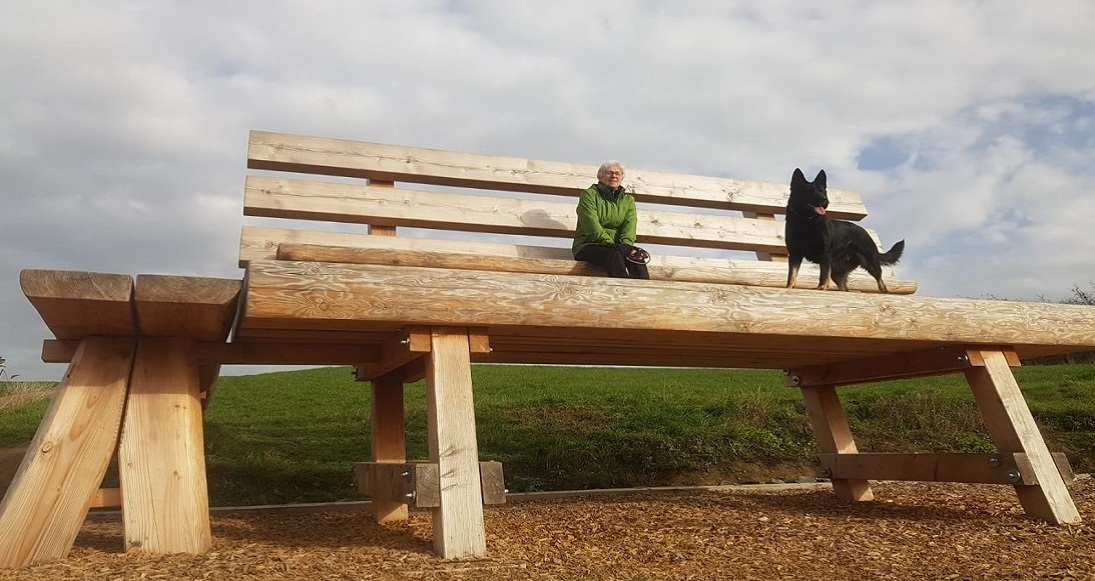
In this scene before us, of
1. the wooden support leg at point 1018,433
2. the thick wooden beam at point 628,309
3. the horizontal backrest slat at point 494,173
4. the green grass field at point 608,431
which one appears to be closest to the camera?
the thick wooden beam at point 628,309

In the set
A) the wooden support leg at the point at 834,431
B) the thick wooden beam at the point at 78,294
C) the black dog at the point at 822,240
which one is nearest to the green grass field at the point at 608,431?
the wooden support leg at the point at 834,431

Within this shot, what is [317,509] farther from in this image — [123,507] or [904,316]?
[904,316]

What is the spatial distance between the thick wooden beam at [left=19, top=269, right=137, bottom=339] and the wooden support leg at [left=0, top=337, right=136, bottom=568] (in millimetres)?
318

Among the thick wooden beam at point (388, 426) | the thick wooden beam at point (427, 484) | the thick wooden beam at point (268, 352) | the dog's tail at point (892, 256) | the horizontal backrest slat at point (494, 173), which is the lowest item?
the thick wooden beam at point (427, 484)

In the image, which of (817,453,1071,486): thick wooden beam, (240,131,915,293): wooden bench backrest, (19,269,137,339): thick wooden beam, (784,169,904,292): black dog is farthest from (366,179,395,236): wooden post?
(817,453,1071,486): thick wooden beam

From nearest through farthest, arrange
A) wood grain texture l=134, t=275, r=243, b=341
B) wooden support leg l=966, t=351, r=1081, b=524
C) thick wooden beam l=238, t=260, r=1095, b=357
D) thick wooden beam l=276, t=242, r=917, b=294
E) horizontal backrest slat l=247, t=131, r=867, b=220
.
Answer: wood grain texture l=134, t=275, r=243, b=341, thick wooden beam l=238, t=260, r=1095, b=357, thick wooden beam l=276, t=242, r=917, b=294, wooden support leg l=966, t=351, r=1081, b=524, horizontal backrest slat l=247, t=131, r=867, b=220

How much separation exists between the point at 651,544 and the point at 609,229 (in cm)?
235

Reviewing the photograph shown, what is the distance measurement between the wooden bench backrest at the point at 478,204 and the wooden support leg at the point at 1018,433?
3.07 ft

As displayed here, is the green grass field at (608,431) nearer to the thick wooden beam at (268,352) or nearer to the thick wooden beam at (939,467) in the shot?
the thick wooden beam at (939,467)

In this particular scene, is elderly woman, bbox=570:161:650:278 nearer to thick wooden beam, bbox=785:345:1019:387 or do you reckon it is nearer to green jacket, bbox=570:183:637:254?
green jacket, bbox=570:183:637:254

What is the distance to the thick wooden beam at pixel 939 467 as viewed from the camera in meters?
4.41

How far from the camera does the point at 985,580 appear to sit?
3156mm

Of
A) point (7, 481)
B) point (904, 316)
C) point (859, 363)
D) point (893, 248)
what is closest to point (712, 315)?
point (904, 316)

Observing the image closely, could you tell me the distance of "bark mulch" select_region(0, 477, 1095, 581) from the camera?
10.3 ft
